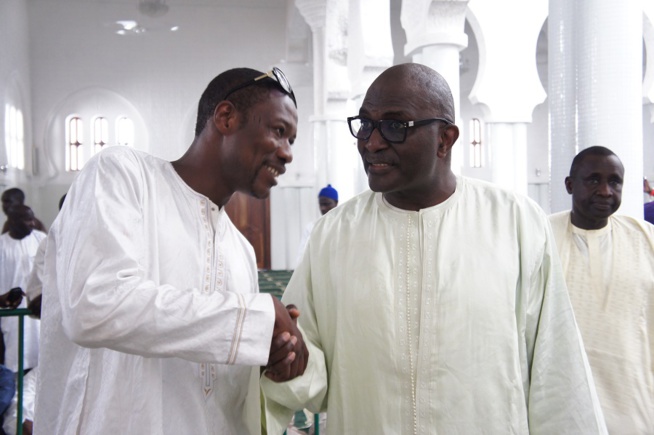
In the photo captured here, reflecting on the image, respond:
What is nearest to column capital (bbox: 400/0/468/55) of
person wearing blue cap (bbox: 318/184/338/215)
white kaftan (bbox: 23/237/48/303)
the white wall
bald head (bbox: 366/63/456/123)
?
person wearing blue cap (bbox: 318/184/338/215)

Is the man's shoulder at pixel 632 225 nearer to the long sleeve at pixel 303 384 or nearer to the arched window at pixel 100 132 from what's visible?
the long sleeve at pixel 303 384

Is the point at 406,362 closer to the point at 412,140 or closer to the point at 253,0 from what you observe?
the point at 412,140

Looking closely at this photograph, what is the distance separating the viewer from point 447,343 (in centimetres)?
186

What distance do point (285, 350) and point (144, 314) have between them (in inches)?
15.3

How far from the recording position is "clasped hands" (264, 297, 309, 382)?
1.74 meters

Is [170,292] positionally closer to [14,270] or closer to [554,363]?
[554,363]

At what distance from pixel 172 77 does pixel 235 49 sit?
1.73m

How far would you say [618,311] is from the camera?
298cm

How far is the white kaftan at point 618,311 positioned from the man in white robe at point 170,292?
171cm

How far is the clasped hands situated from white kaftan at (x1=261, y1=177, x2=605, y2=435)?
4cm

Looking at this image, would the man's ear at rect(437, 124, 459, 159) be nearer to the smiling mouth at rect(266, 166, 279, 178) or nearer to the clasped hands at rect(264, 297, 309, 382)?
the smiling mouth at rect(266, 166, 279, 178)

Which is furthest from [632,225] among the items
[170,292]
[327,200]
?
[327,200]

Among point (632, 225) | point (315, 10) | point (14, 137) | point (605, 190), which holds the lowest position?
point (632, 225)

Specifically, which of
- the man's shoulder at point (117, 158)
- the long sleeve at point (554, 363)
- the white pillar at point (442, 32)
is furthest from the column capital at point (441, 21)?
the man's shoulder at point (117, 158)
